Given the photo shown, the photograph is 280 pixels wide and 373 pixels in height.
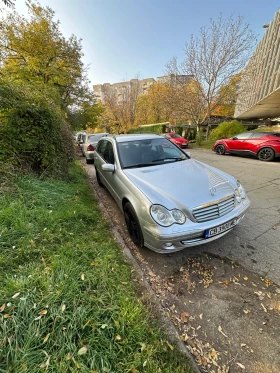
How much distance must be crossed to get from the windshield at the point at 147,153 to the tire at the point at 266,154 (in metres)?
7.27

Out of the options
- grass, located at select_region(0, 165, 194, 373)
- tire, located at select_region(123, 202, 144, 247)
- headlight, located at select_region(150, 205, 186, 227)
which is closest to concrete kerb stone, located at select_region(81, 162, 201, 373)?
grass, located at select_region(0, 165, 194, 373)

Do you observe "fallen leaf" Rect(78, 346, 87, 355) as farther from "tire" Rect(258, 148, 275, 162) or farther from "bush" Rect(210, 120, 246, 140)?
"bush" Rect(210, 120, 246, 140)

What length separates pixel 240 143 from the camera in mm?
9320

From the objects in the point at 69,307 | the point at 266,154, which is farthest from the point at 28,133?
the point at 266,154

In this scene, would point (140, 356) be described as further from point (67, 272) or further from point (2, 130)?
point (2, 130)

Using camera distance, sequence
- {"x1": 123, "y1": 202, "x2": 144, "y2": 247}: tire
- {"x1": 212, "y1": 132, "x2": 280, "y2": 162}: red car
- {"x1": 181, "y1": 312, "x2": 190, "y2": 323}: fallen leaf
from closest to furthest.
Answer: {"x1": 181, "y1": 312, "x2": 190, "y2": 323}: fallen leaf
{"x1": 123, "y1": 202, "x2": 144, "y2": 247}: tire
{"x1": 212, "y1": 132, "x2": 280, "y2": 162}: red car

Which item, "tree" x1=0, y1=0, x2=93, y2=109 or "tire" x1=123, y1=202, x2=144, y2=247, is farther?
"tree" x1=0, y1=0, x2=93, y2=109

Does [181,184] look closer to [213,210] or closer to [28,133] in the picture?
[213,210]

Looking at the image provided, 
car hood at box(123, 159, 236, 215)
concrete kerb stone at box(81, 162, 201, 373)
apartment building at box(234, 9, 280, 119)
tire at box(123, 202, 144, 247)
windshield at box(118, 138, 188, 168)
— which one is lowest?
concrete kerb stone at box(81, 162, 201, 373)

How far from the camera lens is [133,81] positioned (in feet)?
105

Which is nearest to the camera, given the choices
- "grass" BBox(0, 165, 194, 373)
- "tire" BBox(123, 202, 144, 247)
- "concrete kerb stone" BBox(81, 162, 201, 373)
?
"grass" BBox(0, 165, 194, 373)

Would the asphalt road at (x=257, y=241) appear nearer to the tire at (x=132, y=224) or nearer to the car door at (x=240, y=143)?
the tire at (x=132, y=224)

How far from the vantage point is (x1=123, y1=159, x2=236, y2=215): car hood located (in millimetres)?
2141

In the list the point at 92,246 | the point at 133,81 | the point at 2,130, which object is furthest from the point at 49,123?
the point at 133,81
